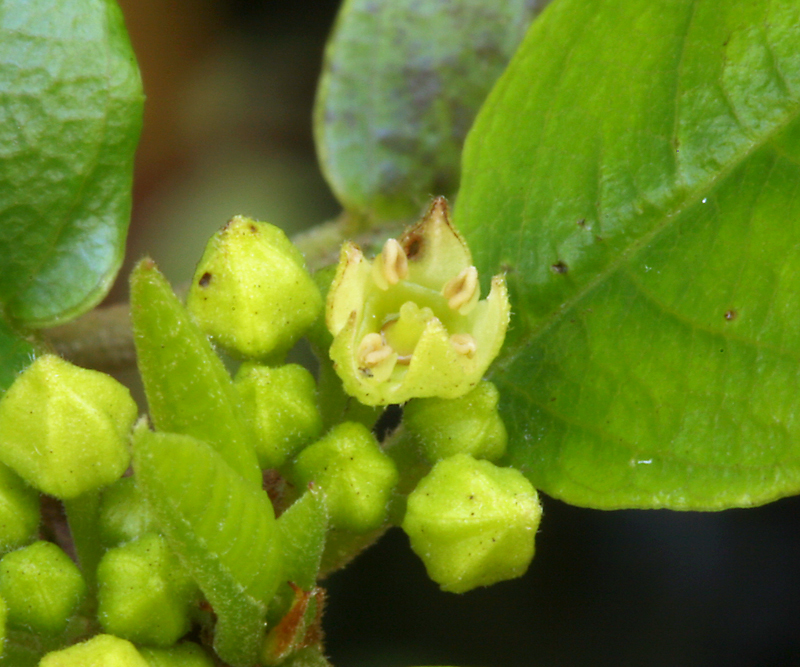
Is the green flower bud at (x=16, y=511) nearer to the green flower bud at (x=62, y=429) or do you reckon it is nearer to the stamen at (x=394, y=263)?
the green flower bud at (x=62, y=429)

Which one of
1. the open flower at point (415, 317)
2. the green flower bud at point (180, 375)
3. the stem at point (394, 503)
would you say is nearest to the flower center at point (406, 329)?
the open flower at point (415, 317)

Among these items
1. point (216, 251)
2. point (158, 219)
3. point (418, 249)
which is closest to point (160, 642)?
point (216, 251)

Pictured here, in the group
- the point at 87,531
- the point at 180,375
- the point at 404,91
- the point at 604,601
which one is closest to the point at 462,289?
the point at 180,375

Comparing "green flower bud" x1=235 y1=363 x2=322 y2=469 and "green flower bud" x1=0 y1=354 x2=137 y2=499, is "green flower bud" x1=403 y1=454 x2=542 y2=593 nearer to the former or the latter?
"green flower bud" x1=235 y1=363 x2=322 y2=469

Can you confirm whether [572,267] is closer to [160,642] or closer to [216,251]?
[216,251]

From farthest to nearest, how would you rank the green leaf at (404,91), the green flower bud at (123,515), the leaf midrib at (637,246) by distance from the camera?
the green leaf at (404,91)
the leaf midrib at (637,246)
the green flower bud at (123,515)

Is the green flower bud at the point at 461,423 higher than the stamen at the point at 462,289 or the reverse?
the reverse

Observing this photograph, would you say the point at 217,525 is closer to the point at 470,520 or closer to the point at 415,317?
the point at 470,520
